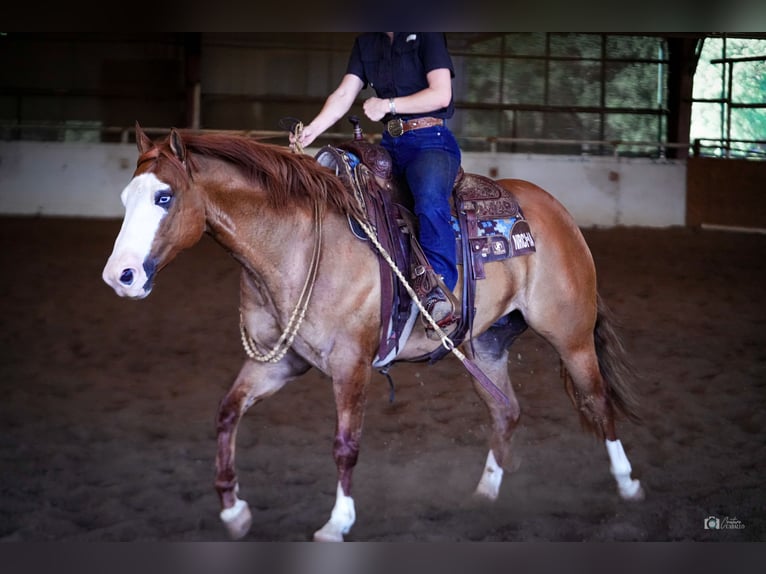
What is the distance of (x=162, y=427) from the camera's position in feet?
13.0

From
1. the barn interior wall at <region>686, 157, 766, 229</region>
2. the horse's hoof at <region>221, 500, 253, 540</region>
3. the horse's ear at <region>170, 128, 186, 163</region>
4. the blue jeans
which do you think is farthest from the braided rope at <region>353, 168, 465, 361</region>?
the barn interior wall at <region>686, 157, 766, 229</region>

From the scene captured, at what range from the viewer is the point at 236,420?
9.26 feet

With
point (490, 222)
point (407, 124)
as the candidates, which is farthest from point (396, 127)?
point (490, 222)

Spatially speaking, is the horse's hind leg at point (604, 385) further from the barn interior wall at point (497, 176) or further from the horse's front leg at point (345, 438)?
the barn interior wall at point (497, 176)

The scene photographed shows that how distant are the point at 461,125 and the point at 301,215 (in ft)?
32.5

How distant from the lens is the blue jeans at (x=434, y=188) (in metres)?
2.84

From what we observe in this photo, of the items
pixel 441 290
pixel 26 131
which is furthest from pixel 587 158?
pixel 441 290

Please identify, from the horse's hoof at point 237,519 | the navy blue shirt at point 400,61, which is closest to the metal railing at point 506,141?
the navy blue shirt at point 400,61

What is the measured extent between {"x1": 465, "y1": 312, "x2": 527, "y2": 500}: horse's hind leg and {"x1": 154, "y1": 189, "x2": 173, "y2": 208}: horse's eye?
1350mm

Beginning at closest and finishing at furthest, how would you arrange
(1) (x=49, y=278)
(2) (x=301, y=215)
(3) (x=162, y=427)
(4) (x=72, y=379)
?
(2) (x=301, y=215)
(3) (x=162, y=427)
(4) (x=72, y=379)
(1) (x=49, y=278)

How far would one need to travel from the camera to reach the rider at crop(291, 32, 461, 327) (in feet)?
9.23

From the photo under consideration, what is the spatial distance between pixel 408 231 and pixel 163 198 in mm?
824

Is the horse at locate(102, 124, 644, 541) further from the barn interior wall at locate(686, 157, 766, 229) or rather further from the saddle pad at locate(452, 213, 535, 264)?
the barn interior wall at locate(686, 157, 766, 229)
